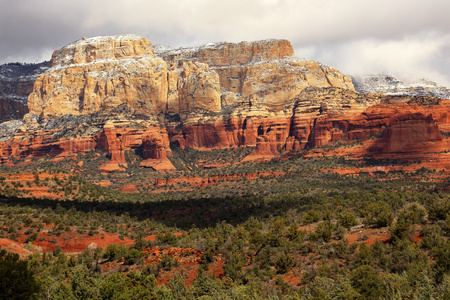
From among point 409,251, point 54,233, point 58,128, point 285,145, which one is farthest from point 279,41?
point 409,251

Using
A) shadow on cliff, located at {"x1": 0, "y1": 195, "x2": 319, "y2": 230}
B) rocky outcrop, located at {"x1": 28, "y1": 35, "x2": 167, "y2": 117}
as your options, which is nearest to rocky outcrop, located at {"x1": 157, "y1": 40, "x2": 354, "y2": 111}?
rocky outcrop, located at {"x1": 28, "y1": 35, "x2": 167, "y2": 117}

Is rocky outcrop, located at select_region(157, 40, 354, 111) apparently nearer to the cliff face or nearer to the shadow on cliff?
the cliff face

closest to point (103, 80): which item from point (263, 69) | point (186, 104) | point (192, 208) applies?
point (186, 104)

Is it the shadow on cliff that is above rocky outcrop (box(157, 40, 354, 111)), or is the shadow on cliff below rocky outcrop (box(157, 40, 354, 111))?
below

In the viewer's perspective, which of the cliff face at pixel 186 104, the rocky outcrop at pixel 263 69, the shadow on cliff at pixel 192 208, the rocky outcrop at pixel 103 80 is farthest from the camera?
the rocky outcrop at pixel 263 69

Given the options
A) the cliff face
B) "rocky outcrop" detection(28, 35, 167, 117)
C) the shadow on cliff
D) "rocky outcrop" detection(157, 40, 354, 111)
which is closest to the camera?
the shadow on cliff

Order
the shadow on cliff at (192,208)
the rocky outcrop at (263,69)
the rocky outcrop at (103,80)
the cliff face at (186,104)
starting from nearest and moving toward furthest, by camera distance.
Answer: the shadow on cliff at (192,208)
the cliff face at (186,104)
the rocky outcrop at (103,80)
the rocky outcrop at (263,69)

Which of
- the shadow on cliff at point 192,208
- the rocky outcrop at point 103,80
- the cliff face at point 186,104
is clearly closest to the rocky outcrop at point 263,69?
the cliff face at point 186,104

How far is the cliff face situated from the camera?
14125cm

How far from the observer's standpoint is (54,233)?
6366 cm

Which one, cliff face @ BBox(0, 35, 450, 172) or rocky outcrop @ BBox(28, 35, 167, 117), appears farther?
rocky outcrop @ BBox(28, 35, 167, 117)

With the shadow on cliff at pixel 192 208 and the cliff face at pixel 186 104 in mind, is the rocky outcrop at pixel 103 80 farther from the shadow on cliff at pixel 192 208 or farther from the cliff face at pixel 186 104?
the shadow on cliff at pixel 192 208

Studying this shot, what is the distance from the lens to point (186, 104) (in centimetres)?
17125

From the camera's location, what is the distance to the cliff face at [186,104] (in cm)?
14125
